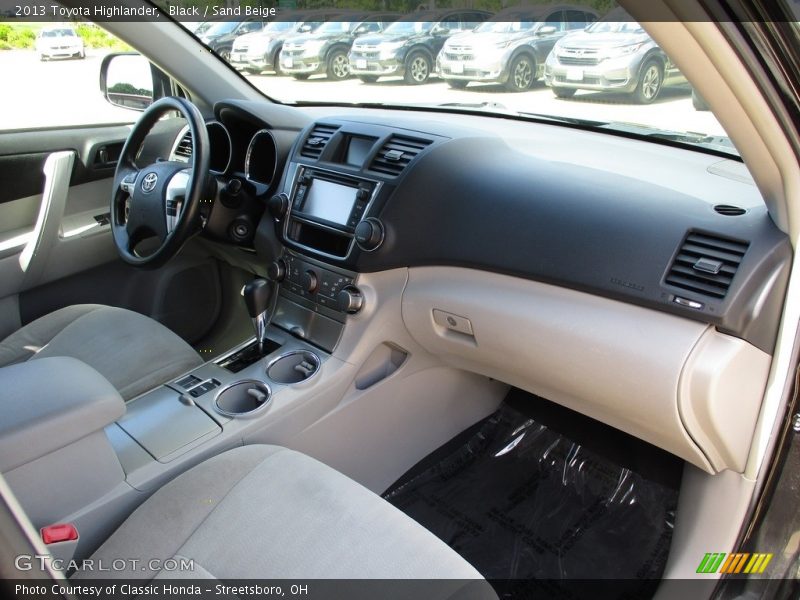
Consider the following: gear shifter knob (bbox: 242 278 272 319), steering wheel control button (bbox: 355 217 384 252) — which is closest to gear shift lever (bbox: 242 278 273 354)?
gear shifter knob (bbox: 242 278 272 319)

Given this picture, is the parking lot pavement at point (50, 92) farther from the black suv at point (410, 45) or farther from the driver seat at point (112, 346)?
the black suv at point (410, 45)

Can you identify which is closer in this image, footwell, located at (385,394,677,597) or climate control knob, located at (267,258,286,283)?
footwell, located at (385,394,677,597)

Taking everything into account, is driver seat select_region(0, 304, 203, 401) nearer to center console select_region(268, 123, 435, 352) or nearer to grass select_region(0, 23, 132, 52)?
center console select_region(268, 123, 435, 352)

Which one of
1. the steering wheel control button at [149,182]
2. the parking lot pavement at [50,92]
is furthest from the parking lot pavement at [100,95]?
the steering wheel control button at [149,182]

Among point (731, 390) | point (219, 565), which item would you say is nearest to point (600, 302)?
point (731, 390)

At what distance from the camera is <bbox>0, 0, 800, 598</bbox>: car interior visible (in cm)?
125

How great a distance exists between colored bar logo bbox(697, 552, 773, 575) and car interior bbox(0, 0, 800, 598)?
25mm

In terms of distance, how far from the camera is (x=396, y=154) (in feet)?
6.23

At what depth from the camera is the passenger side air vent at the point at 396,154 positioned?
73.8 inches

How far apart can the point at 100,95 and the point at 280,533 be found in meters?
2.15

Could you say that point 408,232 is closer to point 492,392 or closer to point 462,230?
point 462,230

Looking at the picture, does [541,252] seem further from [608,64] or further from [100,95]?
[100,95]

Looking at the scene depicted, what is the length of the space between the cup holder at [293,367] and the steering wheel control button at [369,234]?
0.36 metres

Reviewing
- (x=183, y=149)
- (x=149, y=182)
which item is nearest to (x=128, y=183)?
(x=149, y=182)
